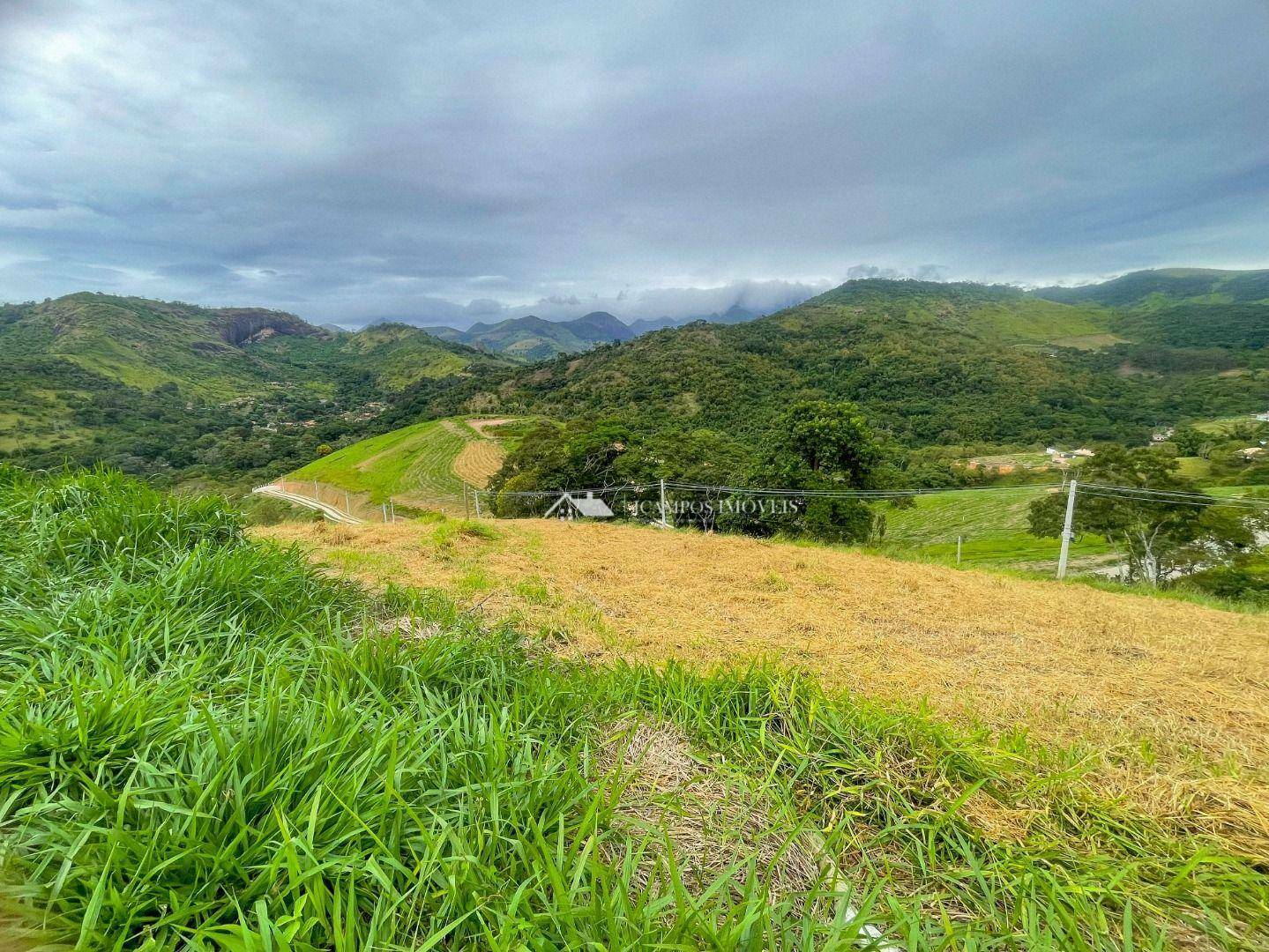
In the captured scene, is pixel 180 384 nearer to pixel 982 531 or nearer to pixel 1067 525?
pixel 982 531

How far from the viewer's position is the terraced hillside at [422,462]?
4900cm

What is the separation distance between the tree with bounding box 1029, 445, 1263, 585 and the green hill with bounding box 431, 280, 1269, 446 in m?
45.4

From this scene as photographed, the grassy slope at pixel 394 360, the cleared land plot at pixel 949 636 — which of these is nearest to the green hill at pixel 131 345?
the grassy slope at pixel 394 360

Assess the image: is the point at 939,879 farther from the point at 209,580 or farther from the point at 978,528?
the point at 978,528

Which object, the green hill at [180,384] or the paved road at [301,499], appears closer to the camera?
the paved road at [301,499]

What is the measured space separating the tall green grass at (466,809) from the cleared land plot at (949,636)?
38 centimetres

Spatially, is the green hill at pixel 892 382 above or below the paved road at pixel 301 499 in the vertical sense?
above

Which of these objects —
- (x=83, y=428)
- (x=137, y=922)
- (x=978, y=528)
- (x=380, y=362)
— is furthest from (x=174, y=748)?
(x=380, y=362)

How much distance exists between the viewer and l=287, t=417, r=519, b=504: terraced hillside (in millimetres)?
49000

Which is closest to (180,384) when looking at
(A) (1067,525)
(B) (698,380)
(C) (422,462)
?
(C) (422,462)

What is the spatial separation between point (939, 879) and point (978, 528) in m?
33.2

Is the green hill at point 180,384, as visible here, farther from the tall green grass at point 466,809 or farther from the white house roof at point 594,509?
the tall green grass at point 466,809

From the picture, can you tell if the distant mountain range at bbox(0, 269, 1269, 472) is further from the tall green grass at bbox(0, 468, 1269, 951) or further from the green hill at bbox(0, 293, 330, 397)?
the tall green grass at bbox(0, 468, 1269, 951)

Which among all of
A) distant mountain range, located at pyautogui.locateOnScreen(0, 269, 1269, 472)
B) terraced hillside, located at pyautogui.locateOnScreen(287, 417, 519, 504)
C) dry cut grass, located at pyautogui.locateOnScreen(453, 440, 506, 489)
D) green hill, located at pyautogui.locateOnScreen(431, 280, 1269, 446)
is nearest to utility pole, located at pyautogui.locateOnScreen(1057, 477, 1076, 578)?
terraced hillside, located at pyautogui.locateOnScreen(287, 417, 519, 504)
